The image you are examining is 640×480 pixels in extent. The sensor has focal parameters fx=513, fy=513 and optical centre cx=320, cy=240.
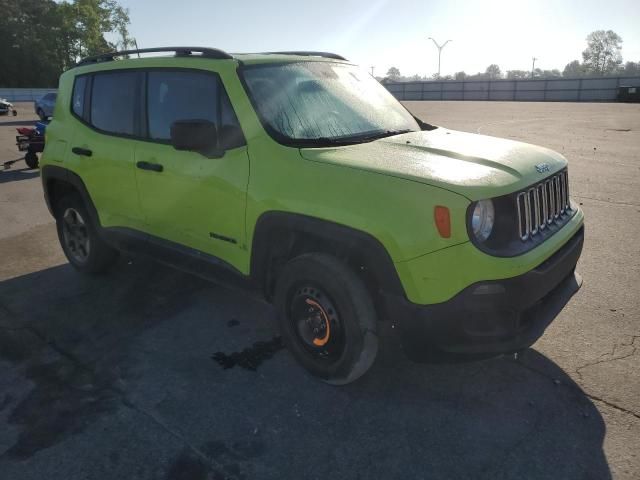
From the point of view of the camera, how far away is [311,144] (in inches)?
125

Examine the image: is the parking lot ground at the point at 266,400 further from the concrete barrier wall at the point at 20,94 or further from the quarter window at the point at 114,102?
the concrete barrier wall at the point at 20,94

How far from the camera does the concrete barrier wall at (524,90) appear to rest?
47.1 meters

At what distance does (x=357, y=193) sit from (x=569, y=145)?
500 inches

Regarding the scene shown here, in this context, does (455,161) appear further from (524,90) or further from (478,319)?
(524,90)

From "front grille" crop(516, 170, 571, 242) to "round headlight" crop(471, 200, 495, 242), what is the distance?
7.6 inches

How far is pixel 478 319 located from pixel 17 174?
11.0 meters

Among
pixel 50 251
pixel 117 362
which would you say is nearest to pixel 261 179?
pixel 117 362

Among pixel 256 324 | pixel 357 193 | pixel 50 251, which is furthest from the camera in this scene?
pixel 50 251

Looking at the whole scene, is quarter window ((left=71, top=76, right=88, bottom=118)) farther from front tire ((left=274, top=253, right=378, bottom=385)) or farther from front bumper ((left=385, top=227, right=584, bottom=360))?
front bumper ((left=385, top=227, right=584, bottom=360))

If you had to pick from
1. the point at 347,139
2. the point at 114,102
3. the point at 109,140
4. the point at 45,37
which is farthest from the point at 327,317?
the point at 45,37

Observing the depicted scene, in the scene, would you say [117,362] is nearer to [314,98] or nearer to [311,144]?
[311,144]

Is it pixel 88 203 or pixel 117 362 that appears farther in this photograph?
pixel 88 203

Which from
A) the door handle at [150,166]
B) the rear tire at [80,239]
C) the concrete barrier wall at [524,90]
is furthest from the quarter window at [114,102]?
the concrete barrier wall at [524,90]

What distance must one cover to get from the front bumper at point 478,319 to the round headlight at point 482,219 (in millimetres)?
251
